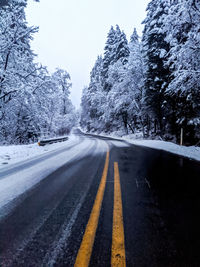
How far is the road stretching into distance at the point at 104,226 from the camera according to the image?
56.4 inches

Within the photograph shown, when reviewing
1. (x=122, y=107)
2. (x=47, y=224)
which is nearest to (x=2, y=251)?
(x=47, y=224)

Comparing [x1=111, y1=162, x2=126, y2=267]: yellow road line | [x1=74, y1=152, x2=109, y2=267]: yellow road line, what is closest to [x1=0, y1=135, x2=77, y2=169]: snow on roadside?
[x1=74, y1=152, x2=109, y2=267]: yellow road line

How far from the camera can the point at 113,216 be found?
2.14m

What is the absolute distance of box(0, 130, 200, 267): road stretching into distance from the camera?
1.43 metres

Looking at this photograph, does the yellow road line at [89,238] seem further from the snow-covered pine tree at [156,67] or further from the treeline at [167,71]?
the snow-covered pine tree at [156,67]

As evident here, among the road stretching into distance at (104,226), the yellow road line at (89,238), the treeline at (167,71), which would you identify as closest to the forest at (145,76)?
the treeline at (167,71)

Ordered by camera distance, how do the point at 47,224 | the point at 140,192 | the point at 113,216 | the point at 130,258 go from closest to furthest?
the point at 130,258, the point at 47,224, the point at 113,216, the point at 140,192

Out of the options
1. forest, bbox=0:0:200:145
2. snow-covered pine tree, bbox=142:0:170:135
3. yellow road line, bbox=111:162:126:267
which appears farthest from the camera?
snow-covered pine tree, bbox=142:0:170:135

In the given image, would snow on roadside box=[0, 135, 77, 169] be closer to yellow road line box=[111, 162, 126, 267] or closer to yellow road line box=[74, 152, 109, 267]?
yellow road line box=[74, 152, 109, 267]

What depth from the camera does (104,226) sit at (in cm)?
192

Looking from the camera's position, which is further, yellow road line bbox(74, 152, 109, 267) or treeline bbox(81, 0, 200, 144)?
treeline bbox(81, 0, 200, 144)

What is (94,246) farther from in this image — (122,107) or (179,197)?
(122,107)

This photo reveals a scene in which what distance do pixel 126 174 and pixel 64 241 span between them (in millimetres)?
2943

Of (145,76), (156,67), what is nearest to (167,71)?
(156,67)
